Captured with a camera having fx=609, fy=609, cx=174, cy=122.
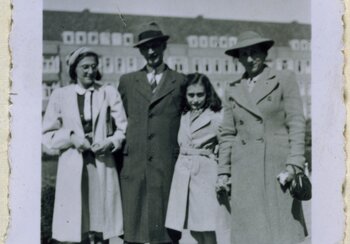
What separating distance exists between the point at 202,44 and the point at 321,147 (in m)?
0.73

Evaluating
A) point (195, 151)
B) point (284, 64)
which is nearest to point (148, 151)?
point (195, 151)

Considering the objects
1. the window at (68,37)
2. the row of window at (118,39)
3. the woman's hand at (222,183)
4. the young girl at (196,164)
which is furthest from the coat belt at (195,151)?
the window at (68,37)

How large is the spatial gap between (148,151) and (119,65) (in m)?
0.40

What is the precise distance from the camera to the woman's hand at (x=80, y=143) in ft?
8.82

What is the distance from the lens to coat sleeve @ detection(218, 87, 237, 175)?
2717 mm

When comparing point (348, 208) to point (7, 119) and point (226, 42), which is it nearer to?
point (226, 42)

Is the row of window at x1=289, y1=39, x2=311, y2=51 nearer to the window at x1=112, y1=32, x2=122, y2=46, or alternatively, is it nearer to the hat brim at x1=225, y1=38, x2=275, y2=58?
the hat brim at x1=225, y1=38, x2=275, y2=58

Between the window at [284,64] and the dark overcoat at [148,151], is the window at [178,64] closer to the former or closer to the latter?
the dark overcoat at [148,151]

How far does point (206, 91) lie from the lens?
2713 millimetres

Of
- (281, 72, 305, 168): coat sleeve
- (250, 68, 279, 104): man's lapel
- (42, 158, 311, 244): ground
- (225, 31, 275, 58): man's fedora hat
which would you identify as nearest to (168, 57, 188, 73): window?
(225, 31, 275, 58): man's fedora hat

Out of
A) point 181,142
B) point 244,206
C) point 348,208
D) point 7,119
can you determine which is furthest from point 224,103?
point 7,119

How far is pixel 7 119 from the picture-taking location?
8.80 ft

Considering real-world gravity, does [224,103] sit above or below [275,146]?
above

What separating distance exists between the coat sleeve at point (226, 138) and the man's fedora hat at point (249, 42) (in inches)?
10.1
